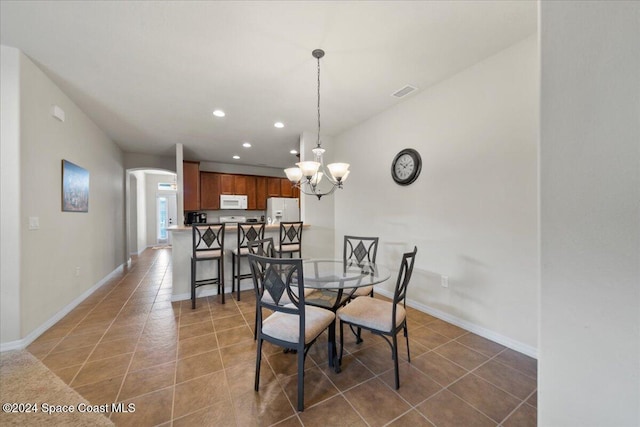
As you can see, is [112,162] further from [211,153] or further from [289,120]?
[289,120]

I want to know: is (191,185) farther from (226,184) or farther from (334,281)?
(334,281)

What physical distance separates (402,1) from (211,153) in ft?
17.0

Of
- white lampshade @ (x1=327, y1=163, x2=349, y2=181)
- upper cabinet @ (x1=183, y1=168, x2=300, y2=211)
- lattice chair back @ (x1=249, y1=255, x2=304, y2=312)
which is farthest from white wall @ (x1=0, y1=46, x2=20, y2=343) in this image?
upper cabinet @ (x1=183, y1=168, x2=300, y2=211)

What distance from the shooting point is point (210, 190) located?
20.9 ft

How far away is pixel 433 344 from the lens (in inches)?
88.6

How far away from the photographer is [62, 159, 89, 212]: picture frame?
2.88m

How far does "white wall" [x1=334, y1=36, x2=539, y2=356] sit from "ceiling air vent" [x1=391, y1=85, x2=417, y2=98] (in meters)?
0.14

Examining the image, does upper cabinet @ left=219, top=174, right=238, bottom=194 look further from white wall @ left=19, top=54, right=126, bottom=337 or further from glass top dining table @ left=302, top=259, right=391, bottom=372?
glass top dining table @ left=302, top=259, right=391, bottom=372

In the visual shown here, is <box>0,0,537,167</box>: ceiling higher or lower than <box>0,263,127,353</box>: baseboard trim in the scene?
higher

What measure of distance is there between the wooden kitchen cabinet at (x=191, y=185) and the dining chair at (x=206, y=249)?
2.86 metres

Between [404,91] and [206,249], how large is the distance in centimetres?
→ 335

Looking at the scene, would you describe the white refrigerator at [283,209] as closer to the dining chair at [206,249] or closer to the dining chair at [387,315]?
the dining chair at [206,249]

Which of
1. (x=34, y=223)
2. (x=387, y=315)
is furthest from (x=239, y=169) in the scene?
(x=387, y=315)

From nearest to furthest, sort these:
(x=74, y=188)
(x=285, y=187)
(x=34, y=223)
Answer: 1. (x=34, y=223)
2. (x=74, y=188)
3. (x=285, y=187)
